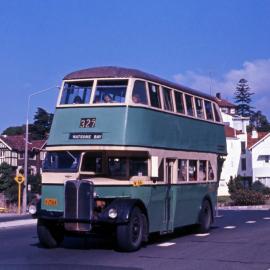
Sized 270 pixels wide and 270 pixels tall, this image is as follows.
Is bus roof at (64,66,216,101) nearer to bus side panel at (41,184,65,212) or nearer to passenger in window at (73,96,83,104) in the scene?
passenger in window at (73,96,83,104)

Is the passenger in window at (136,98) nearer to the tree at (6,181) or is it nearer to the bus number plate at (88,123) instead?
the bus number plate at (88,123)

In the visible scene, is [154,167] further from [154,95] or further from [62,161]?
[62,161]

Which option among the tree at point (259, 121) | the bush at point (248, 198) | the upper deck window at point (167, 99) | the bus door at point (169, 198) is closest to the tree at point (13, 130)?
the tree at point (259, 121)

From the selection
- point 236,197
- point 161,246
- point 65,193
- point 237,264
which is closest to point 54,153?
point 65,193

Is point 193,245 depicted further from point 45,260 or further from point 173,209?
point 45,260

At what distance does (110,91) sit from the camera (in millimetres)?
15844

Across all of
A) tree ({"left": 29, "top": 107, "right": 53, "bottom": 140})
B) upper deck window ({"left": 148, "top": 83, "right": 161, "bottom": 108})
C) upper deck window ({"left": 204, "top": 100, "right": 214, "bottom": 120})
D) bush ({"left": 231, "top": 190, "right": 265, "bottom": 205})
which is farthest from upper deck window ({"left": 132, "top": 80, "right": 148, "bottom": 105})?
tree ({"left": 29, "top": 107, "right": 53, "bottom": 140})

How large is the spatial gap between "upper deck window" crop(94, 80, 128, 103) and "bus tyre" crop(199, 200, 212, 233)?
5.40 m

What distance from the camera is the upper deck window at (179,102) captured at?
1800 centimetres

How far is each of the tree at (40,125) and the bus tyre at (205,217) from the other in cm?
9064

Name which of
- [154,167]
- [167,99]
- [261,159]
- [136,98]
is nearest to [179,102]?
[167,99]

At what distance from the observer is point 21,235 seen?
20.8 m

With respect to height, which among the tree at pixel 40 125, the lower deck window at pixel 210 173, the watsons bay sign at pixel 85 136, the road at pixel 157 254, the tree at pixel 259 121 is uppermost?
the tree at pixel 259 121

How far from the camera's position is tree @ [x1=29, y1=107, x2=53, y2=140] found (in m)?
110
